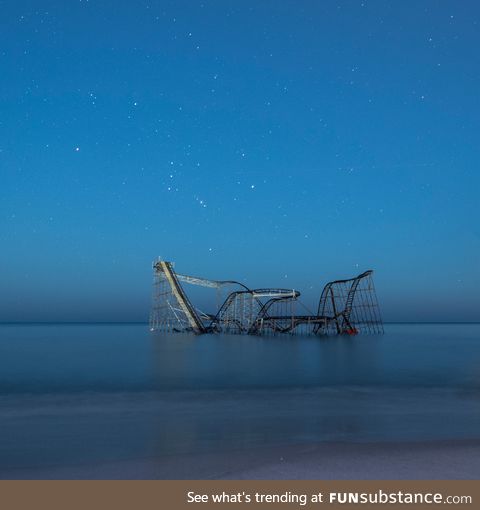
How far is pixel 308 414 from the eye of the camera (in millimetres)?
11547

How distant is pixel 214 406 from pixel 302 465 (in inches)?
261

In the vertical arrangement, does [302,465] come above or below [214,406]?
above

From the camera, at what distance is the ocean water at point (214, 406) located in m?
8.57

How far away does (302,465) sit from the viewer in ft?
21.5

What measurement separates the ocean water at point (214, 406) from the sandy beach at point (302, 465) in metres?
0.57

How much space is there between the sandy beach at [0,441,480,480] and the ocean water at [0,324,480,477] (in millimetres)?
574

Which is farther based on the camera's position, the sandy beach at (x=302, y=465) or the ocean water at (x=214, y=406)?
the ocean water at (x=214, y=406)

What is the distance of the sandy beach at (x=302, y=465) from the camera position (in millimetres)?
6000

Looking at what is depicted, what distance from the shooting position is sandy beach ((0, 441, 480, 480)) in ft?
19.7

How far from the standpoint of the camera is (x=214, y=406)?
12930mm

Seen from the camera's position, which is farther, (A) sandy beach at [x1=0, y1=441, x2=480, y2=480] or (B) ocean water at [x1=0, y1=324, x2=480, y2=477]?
(B) ocean water at [x1=0, y1=324, x2=480, y2=477]

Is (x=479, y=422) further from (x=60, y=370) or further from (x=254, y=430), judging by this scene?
(x=60, y=370)

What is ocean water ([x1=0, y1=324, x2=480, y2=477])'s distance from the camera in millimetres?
8570

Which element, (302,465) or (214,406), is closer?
(302,465)
